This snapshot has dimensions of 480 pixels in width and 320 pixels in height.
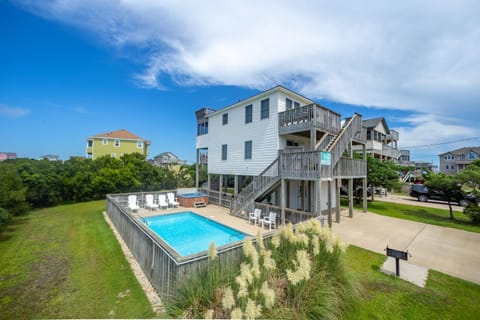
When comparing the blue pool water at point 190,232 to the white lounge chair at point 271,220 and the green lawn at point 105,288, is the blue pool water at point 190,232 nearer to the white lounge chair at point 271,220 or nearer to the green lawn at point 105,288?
the white lounge chair at point 271,220

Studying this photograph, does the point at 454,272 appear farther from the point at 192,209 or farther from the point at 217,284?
the point at 192,209

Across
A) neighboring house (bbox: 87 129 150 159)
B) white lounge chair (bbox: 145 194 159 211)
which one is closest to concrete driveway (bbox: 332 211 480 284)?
white lounge chair (bbox: 145 194 159 211)

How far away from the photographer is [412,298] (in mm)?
4465

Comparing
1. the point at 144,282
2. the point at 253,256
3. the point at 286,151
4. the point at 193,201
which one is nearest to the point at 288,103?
the point at 286,151

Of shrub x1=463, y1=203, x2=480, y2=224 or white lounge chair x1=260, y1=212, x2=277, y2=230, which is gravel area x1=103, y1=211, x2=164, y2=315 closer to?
white lounge chair x1=260, y1=212, x2=277, y2=230

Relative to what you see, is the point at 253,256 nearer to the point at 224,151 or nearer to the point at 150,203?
the point at 224,151

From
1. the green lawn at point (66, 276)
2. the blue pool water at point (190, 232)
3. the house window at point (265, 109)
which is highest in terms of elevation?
the house window at point (265, 109)

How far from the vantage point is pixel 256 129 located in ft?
45.0

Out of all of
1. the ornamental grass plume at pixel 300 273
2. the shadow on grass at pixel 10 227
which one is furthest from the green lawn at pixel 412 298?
the shadow on grass at pixel 10 227

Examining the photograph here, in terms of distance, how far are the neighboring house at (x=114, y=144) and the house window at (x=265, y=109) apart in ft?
83.1

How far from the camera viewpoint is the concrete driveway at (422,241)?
6.22 meters

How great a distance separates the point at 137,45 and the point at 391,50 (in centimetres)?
1448

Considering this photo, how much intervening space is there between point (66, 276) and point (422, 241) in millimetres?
13474

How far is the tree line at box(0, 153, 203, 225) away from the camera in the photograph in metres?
15.4
